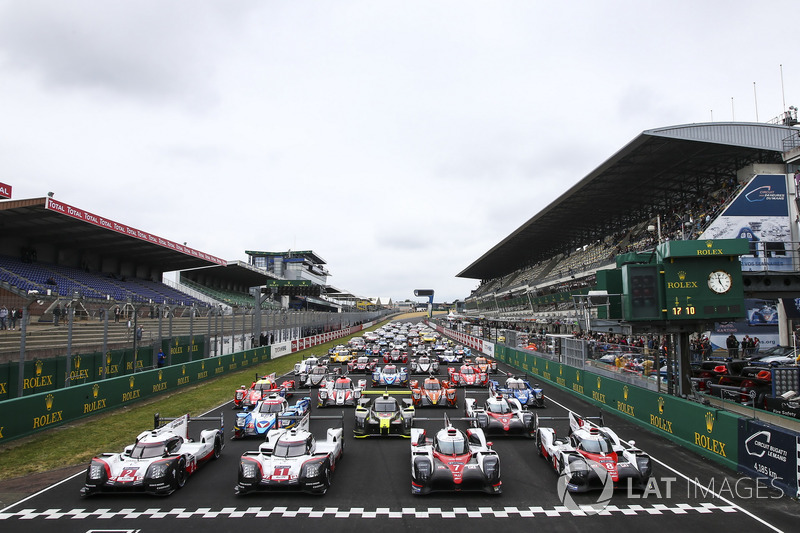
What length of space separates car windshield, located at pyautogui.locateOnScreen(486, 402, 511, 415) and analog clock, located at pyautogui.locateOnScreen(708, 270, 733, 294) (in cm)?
700

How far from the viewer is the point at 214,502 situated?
977 cm

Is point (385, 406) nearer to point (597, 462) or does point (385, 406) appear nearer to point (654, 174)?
point (597, 462)

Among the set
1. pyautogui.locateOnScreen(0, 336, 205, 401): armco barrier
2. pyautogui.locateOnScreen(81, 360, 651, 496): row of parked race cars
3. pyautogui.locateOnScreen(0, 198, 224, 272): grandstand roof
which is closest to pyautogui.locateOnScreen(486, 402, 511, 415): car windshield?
pyautogui.locateOnScreen(81, 360, 651, 496): row of parked race cars

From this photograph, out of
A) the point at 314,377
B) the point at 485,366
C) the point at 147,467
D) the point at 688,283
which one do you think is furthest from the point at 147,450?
the point at 485,366

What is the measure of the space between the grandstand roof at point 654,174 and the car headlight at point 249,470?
89.0 ft

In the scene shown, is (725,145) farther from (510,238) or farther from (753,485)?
(510,238)

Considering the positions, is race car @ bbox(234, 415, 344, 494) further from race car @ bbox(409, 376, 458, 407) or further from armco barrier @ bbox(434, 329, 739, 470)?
armco barrier @ bbox(434, 329, 739, 470)

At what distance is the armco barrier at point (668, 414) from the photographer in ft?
39.2

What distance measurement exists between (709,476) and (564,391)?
515 inches

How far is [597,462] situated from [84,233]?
1463 inches

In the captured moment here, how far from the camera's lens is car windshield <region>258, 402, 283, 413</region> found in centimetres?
1570

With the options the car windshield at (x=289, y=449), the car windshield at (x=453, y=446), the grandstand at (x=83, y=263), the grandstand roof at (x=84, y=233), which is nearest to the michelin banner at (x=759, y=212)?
the car windshield at (x=453, y=446)

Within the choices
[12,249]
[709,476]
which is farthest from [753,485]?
[12,249]

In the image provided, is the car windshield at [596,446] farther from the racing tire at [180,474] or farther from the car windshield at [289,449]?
the racing tire at [180,474]
